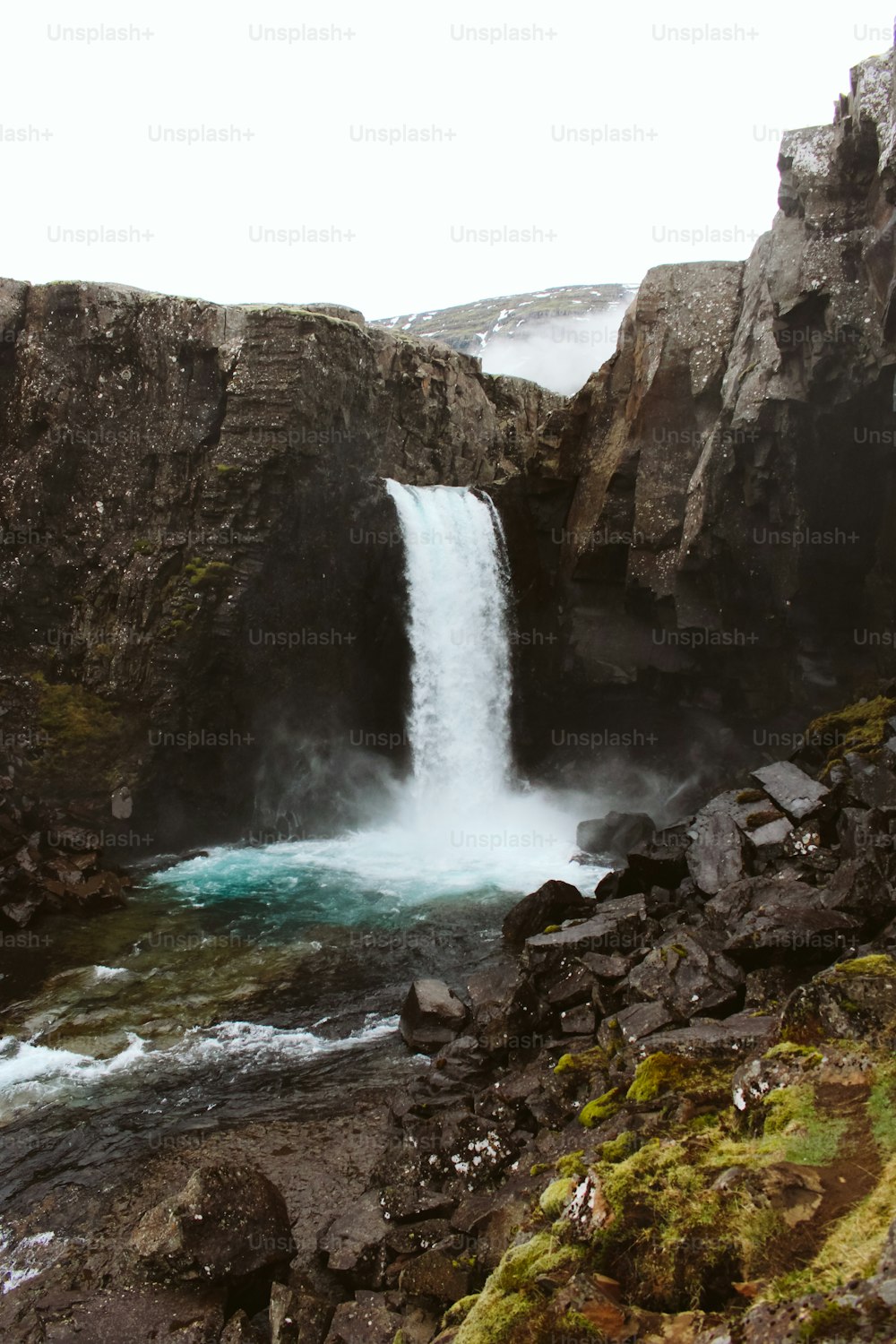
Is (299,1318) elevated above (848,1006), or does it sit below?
below

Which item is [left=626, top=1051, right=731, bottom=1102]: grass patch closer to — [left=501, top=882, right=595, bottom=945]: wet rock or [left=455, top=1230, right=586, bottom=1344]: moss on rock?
[left=455, top=1230, right=586, bottom=1344]: moss on rock

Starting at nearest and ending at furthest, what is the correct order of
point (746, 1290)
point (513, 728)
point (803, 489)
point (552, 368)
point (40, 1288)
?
1. point (746, 1290)
2. point (40, 1288)
3. point (803, 489)
4. point (513, 728)
5. point (552, 368)

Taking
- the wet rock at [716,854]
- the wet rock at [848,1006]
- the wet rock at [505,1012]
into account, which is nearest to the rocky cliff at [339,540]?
the wet rock at [716,854]

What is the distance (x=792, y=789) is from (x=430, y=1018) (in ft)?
25.5

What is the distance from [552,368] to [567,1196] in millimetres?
116250

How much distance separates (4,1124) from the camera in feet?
37.0

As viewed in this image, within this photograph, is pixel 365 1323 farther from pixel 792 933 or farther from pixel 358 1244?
pixel 792 933

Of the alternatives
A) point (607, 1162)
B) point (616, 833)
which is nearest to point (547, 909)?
point (616, 833)

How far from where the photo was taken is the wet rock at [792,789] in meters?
15.3

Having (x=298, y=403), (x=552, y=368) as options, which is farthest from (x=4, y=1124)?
(x=552, y=368)

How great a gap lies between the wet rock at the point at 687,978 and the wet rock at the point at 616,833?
10.1 m

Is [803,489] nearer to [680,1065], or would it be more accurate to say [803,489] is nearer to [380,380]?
[380,380]

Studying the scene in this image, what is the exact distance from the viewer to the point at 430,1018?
1293 centimetres

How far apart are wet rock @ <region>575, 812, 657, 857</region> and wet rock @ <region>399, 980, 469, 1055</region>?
9.70 m
